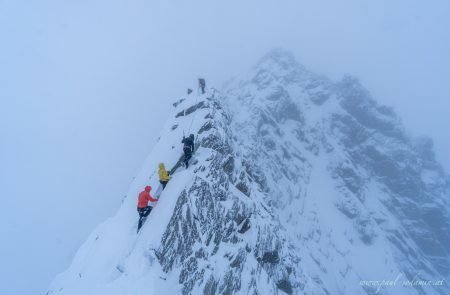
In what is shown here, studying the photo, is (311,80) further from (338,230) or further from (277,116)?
(338,230)

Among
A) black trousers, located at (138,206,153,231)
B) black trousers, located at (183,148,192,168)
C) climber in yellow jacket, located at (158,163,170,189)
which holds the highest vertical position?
black trousers, located at (183,148,192,168)

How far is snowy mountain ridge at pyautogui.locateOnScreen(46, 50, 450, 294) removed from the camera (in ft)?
56.5

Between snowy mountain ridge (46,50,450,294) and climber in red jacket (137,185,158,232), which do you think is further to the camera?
climber in red jacket (137,185,158,232)

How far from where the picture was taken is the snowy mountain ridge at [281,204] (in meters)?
17.2

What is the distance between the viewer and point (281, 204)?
67.9 meters

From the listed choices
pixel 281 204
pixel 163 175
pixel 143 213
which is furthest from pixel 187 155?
pixel 281 204

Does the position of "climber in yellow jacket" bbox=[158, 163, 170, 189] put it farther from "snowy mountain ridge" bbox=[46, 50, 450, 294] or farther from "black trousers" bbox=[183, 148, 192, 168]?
"black trousers" bbox=[183, 148, 192, 168]

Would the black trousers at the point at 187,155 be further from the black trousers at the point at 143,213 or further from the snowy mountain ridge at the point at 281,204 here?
the black trousers at the point at 143,213

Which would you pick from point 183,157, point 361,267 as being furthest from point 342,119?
point 183,157

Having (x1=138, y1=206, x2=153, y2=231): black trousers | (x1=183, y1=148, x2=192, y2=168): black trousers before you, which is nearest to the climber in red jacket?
(x1=138, y1=206, x2=153, y2=231): black trousers

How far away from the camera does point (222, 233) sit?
18703 mm

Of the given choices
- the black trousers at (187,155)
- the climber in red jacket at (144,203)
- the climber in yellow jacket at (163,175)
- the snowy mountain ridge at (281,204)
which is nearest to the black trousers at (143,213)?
the climber in red jacket at (144,203)

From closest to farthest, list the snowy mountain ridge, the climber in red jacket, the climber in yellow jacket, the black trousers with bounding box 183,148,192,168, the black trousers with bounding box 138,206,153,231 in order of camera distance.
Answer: the snowy mountain ridge → the climber in red jacket → the black trousers with bounding box 138,206,153,231 → the climber in yellow jacket → the black trousers with bounding box 183,148,192,168

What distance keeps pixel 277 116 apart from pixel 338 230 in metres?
34.7
